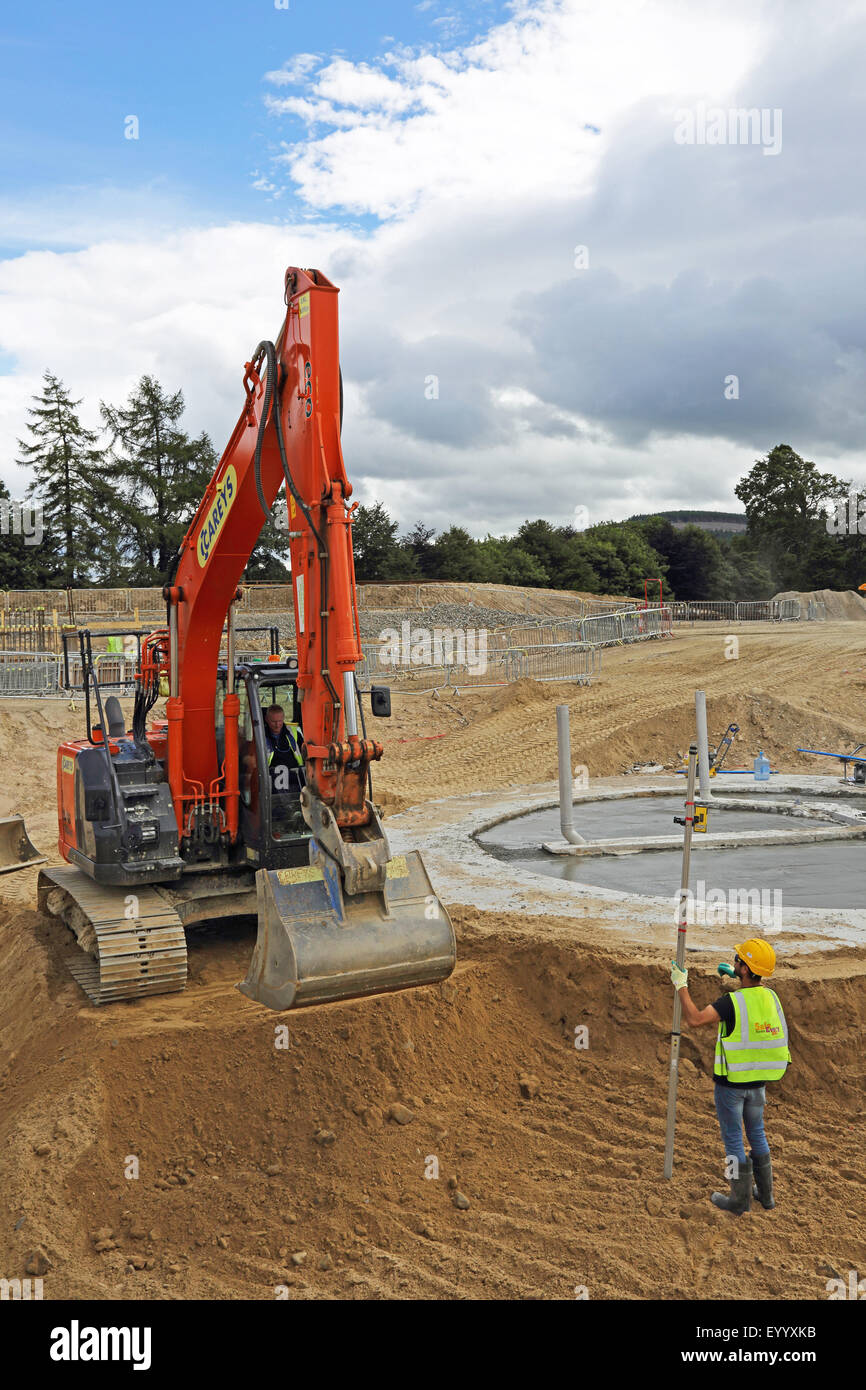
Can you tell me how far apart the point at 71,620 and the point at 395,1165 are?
35844 millimetres

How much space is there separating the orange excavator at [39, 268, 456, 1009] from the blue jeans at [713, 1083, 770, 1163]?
5.64 ft

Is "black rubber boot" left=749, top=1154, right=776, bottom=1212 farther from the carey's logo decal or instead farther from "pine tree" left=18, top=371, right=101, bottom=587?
"pine tree" left=18, top=371, right=101, bottom=587

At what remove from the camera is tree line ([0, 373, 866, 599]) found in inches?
2290

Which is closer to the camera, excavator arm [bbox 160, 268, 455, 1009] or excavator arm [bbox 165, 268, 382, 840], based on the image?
excavator arm [bbox 160, 268, 455, 1009]

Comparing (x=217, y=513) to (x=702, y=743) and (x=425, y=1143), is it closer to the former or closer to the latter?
(x=425, y=1143)

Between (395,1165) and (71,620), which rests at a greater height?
(71,620)

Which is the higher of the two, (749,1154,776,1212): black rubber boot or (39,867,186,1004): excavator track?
(39,867,186,1004): excavator track

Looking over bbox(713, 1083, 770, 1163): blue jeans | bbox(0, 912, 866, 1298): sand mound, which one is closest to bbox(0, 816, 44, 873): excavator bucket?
bbox(0, 912, 866, 1298): sand mound

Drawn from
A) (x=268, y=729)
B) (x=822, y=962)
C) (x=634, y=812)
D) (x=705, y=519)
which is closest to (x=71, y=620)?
(x=634, y=812)

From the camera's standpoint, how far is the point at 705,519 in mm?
153875

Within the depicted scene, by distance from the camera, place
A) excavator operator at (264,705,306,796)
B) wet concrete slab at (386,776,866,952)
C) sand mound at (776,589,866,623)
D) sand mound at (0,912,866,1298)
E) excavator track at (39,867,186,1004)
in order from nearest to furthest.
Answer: sand mound at (0,912,866,1298) < excavator track at (39,867,186,1004) < excavator operator at (264,705,306,796) < wet concrete slab at (386,776,866,952) < sand mound at (776,589,866,623)

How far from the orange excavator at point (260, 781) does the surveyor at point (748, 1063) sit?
5.23 ft

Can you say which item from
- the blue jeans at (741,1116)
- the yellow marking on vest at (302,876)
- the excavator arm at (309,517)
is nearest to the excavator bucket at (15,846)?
the excavator arm at (309,517)
